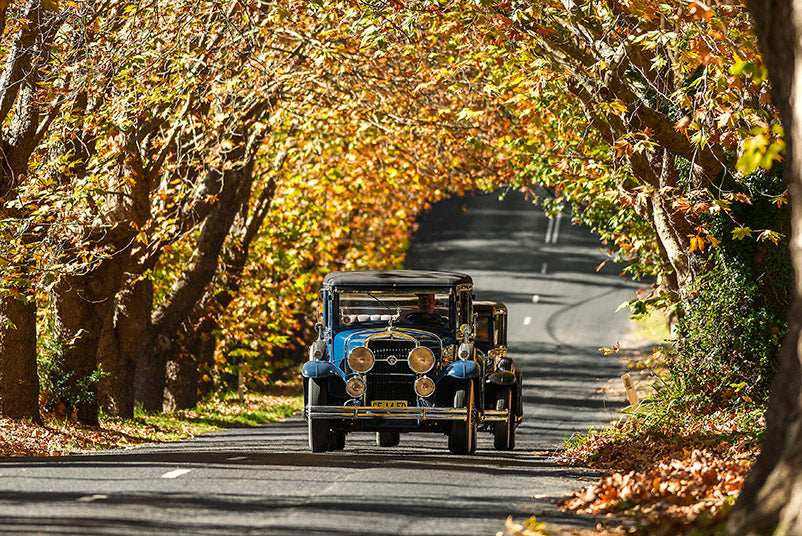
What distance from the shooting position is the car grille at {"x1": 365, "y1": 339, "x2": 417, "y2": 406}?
14977 millimetres

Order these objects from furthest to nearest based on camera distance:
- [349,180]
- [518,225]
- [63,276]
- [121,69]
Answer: [518,225]
[349,180]
[63,276]
[121,69]

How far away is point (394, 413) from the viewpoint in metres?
14.7

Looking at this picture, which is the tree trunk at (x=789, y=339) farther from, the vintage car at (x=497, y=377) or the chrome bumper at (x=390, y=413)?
the vintage car at (x=497, y=377)

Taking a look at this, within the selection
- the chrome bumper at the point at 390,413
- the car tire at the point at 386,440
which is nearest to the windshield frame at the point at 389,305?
the chrome bumper at the point at 390,413

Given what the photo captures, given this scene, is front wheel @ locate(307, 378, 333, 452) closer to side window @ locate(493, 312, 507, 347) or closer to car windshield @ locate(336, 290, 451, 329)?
car windshield @ locate(336, 290, 451, 329)

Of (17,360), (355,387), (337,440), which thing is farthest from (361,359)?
(17,360)

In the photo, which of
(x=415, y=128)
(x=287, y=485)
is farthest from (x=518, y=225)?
(x=287, y=485)

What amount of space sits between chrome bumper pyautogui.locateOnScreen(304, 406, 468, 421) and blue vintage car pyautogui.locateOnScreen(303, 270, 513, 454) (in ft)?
0.04

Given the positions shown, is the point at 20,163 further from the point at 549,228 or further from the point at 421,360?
the point at 549,228

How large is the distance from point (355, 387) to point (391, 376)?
0.48 m

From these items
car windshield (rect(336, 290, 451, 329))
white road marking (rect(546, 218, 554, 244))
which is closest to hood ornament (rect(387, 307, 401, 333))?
car windshield (rect(336, 290, 451, 329))

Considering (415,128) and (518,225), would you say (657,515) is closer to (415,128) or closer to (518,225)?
(415,128)

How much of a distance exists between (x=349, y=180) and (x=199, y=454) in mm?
13783

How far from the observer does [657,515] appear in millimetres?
8812
